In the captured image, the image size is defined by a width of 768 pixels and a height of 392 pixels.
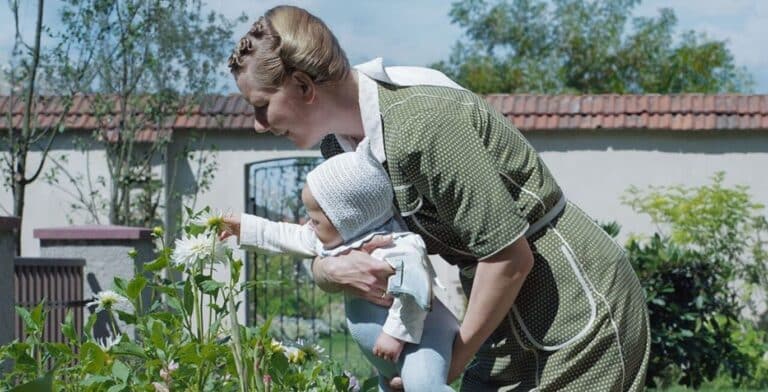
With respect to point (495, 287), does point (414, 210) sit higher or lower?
higher

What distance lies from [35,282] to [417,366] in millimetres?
5365

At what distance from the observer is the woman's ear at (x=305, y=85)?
2035mm

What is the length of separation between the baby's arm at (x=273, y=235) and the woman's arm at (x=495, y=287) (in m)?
0.34

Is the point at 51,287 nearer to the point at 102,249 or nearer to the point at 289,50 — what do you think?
the point at 102,249

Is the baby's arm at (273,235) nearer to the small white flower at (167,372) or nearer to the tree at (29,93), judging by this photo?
the small white flower at (167,372)

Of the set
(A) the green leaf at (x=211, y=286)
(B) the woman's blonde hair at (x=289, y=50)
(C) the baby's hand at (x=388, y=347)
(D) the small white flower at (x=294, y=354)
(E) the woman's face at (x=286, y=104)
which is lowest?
(D) the small white flower at (x=294, y=354)

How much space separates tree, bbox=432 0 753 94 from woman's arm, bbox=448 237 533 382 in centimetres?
3145

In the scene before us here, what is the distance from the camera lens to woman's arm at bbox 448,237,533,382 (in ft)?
6.45

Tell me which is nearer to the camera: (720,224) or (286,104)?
(286,104)

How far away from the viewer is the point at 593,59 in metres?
35.0

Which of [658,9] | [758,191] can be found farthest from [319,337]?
[658,9]

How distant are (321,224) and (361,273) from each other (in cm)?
13

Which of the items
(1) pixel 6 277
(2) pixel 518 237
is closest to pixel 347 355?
(1) pixel 6 277

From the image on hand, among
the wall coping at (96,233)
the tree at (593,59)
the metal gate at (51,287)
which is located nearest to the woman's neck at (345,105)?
the metal gate at (51,287)
